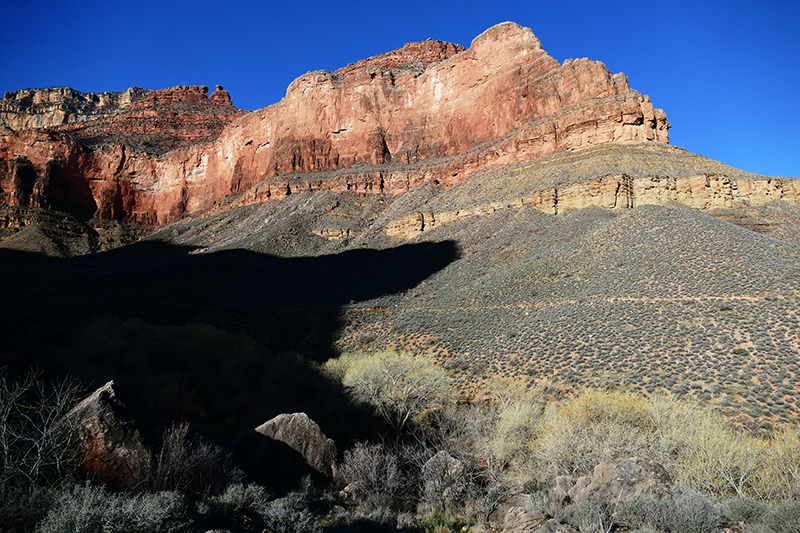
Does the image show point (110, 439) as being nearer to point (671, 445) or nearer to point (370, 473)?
point (370, 473)

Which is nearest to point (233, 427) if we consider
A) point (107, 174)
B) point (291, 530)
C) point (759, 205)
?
point (291, 530)

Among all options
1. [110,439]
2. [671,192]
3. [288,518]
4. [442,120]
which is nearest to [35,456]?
[110,439]

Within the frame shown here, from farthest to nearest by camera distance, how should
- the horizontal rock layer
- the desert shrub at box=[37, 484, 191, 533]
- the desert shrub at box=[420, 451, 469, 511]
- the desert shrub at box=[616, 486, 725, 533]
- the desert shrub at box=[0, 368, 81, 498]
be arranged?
the horizontal rock layer < the desert shrub at box=[420, 451, 469, 511] < the desert shrub at box=[616, 486, 725, 533] < the desert shrub at box=[0, 368, 81, 498] < the desert shrub at box=[37, 484, 191, 533]

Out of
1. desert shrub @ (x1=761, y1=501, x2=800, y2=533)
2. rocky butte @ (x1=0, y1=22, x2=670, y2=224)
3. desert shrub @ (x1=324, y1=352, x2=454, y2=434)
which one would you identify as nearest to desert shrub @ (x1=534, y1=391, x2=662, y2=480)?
desert shrub @ (x1=761, y1=501, x2=800, y2=533)

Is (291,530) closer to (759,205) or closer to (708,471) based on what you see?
(708,471)

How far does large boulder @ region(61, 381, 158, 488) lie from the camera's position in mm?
6941

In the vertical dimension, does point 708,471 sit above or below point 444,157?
below

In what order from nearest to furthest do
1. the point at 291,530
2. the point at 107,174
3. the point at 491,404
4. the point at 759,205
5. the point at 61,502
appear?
the point at 61,502 < the point at 291,530 < the point at 491,404 < the point at 759,205 < the point at 107,174

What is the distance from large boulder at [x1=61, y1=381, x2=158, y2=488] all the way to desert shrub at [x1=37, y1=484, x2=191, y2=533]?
4.70ft

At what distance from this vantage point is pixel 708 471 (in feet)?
26.6

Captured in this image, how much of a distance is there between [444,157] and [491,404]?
57206 millimetres

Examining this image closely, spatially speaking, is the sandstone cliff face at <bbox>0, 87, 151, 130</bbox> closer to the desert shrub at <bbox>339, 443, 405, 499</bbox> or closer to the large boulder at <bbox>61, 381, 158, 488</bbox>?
the large boulder at <bbox>61, 381, 158, 488</bbox>

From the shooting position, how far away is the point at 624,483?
7.39m

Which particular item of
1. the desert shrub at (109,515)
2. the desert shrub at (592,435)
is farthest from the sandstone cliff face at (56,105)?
the desert shrub at (592,435)
